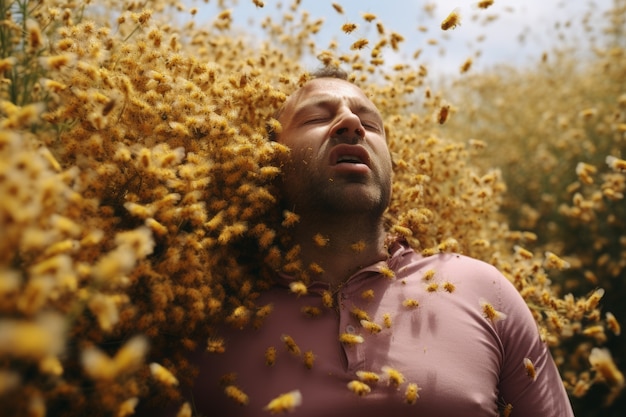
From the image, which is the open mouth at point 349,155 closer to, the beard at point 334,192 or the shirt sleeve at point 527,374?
the beard at point 334,192

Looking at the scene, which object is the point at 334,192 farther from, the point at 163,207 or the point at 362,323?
the point at 163,207

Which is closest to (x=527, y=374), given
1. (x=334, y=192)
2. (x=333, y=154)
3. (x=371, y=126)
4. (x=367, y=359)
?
(x=367, y=359)

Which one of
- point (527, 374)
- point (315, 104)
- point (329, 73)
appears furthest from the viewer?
point (329, 73)

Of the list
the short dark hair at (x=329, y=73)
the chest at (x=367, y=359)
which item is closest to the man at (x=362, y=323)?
the chest at (x=367, y=359)

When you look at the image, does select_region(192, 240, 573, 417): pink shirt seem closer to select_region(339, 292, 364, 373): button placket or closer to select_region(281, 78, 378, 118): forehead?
select_region(339, 292, 364, 373): button placket

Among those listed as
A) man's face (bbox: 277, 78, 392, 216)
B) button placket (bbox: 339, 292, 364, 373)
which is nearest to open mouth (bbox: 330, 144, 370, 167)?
man's face (bbox: 277, 78, 392, 216)

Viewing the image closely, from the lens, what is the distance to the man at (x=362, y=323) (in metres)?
1.80

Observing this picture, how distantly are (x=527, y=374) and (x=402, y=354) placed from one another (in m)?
0.54

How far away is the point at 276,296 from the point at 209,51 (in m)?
1.95

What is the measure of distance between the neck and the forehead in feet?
1.85

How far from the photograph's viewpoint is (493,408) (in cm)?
186

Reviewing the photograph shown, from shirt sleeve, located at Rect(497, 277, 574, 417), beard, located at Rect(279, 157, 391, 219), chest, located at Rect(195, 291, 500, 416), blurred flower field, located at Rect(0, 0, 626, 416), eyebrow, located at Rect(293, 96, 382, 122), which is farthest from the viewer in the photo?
eyebrow, located at Rect(293, 96, 382, 122)

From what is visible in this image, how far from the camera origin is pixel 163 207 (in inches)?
67.2

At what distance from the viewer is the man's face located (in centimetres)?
218
